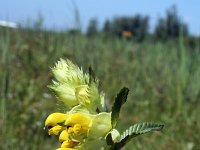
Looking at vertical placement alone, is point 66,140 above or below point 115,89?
above

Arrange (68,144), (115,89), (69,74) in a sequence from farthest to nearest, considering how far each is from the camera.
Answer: (115,89)
(69,74)
(68,144)

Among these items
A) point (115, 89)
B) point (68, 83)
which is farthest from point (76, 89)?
point (115, 89)

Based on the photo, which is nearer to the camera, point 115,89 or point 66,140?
point 66,140

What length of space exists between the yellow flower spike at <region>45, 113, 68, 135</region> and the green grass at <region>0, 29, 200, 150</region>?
1.00 meters

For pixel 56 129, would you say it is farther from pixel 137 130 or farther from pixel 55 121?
pixel 137 130

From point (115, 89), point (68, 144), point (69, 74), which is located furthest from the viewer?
point (115, 89)

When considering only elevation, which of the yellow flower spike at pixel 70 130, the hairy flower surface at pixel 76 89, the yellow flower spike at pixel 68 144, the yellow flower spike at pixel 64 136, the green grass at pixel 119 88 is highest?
the hairy flower surface at pixel 76 89

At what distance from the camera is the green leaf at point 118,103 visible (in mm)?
810

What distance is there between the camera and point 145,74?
463cm

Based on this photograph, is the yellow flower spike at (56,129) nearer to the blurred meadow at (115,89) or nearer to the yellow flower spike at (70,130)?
the yellow flower spike at (70,130)

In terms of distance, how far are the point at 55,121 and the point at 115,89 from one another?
330cm

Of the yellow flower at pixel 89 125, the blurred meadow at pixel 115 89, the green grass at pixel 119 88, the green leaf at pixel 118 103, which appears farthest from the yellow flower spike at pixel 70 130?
the blurred meadow at pixel 115 89

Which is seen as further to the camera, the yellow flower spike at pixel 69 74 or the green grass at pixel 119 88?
the green grass at pixel 119 88

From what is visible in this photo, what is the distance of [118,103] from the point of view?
817mm
